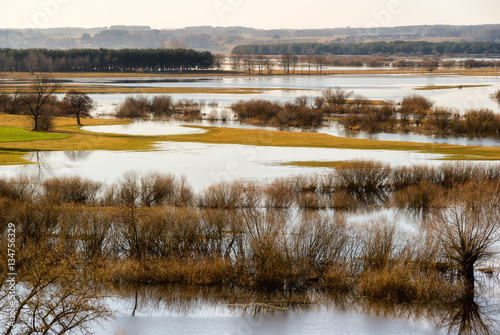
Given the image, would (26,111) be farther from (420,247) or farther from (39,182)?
(420,247)

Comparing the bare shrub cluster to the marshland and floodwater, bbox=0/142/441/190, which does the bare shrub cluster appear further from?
floodwater, bbox=0/142/441/190

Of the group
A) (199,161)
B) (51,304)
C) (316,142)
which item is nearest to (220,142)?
(316,142)

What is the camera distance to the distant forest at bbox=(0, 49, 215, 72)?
146 m

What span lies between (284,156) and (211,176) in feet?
31.4

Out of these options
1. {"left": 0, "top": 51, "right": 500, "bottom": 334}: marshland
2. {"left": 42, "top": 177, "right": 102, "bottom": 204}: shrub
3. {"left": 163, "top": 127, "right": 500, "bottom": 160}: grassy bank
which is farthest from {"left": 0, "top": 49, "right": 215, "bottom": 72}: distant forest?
{"left": 42, "top": 177, "right": 102, "bottom": 204}: shrub

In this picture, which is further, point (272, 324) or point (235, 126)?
point (235, 126)

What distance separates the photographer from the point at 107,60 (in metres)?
153

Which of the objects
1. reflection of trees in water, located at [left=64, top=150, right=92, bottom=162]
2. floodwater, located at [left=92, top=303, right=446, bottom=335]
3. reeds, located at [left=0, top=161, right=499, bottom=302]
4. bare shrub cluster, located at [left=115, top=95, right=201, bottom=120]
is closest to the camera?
floodwater, located at [left=92, top=303, right=446, bottom=335]

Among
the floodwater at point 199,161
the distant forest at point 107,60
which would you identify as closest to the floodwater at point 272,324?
the floodwater at point 199,161

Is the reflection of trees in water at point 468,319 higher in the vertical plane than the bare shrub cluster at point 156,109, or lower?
lower

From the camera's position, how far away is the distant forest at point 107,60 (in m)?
146

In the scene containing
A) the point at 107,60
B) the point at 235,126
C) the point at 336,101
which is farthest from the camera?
the point at 107,60

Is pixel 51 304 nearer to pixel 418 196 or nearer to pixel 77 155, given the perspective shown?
pixel 418 196

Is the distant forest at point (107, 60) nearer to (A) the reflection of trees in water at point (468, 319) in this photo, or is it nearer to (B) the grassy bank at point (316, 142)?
(B) the grassy bank at point (316, 142)
